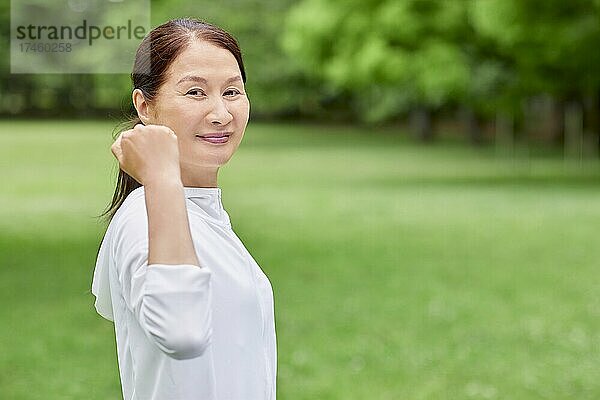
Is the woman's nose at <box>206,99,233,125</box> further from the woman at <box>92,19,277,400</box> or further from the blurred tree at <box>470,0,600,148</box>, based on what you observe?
the blurred tree at <box>470,0,600,148</box>

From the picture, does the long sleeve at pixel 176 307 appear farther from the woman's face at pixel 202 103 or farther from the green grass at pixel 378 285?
the green grass at pixel 378 285

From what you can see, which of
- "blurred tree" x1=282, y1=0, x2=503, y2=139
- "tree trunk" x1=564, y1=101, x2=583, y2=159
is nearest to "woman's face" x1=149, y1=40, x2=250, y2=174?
"blurred tree" x1=282, y1=0, x2=503, y2=139

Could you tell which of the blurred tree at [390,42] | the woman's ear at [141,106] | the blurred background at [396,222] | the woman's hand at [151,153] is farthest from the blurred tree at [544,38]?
the woman's hand at [151,153]

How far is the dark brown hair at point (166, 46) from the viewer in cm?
167

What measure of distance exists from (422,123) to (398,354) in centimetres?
3710

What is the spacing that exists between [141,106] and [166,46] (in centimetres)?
12

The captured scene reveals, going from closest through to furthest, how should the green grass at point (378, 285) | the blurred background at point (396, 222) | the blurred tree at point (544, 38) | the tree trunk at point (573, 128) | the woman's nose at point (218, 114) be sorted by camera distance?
the woman's nose at point (218, 114) → the green grass at point (378, 285) → the blurred background at point (396, 222) → the blurred tree at point (544, 38) → the tree trunk at point (573, 128)

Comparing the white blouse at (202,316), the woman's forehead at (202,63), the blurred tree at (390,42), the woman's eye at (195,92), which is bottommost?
the white blouse at (202,316)

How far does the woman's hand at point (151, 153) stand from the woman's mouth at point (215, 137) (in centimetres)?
16

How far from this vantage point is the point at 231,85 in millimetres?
1672

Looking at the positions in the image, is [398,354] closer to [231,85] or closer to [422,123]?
[231,85]

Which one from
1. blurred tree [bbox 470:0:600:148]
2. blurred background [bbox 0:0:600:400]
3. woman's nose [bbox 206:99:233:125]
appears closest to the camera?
woman's nose [bbox 206:99:233:125]

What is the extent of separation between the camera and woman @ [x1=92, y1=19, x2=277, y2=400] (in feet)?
4.84

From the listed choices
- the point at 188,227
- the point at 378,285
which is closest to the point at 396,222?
the point at 378,285
